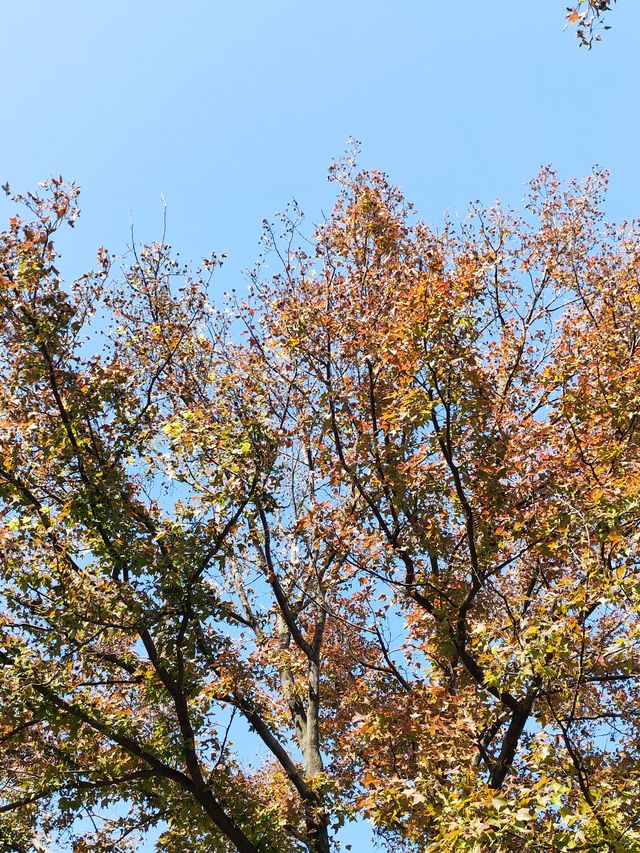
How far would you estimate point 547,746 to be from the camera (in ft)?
23.4

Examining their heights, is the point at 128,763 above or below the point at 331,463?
below

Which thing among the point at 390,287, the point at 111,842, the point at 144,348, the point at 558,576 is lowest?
the point at 111,842

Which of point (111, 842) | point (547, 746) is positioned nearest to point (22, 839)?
point (111, 842)

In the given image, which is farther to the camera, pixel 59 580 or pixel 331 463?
pixel 331 463

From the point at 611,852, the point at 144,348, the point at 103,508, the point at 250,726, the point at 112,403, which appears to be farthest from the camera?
the point at 144,348

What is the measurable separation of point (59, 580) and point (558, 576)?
23.9 ft

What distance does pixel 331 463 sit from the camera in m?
11.0

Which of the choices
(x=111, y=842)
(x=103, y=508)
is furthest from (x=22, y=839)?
(x=103, y=508)

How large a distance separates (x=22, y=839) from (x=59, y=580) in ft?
16.3

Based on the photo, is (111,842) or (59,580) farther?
(111,842)

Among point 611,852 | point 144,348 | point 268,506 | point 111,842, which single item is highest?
point 144,348

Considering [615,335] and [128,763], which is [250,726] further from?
[615,335]

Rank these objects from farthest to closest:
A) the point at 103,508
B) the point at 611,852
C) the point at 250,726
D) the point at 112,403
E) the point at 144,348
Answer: the point at 144,348
the point at 250,726
the point at 112,403
the point at 103,508
the point at 611,852

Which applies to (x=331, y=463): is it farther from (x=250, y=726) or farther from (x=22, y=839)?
(x=22, y=839)
